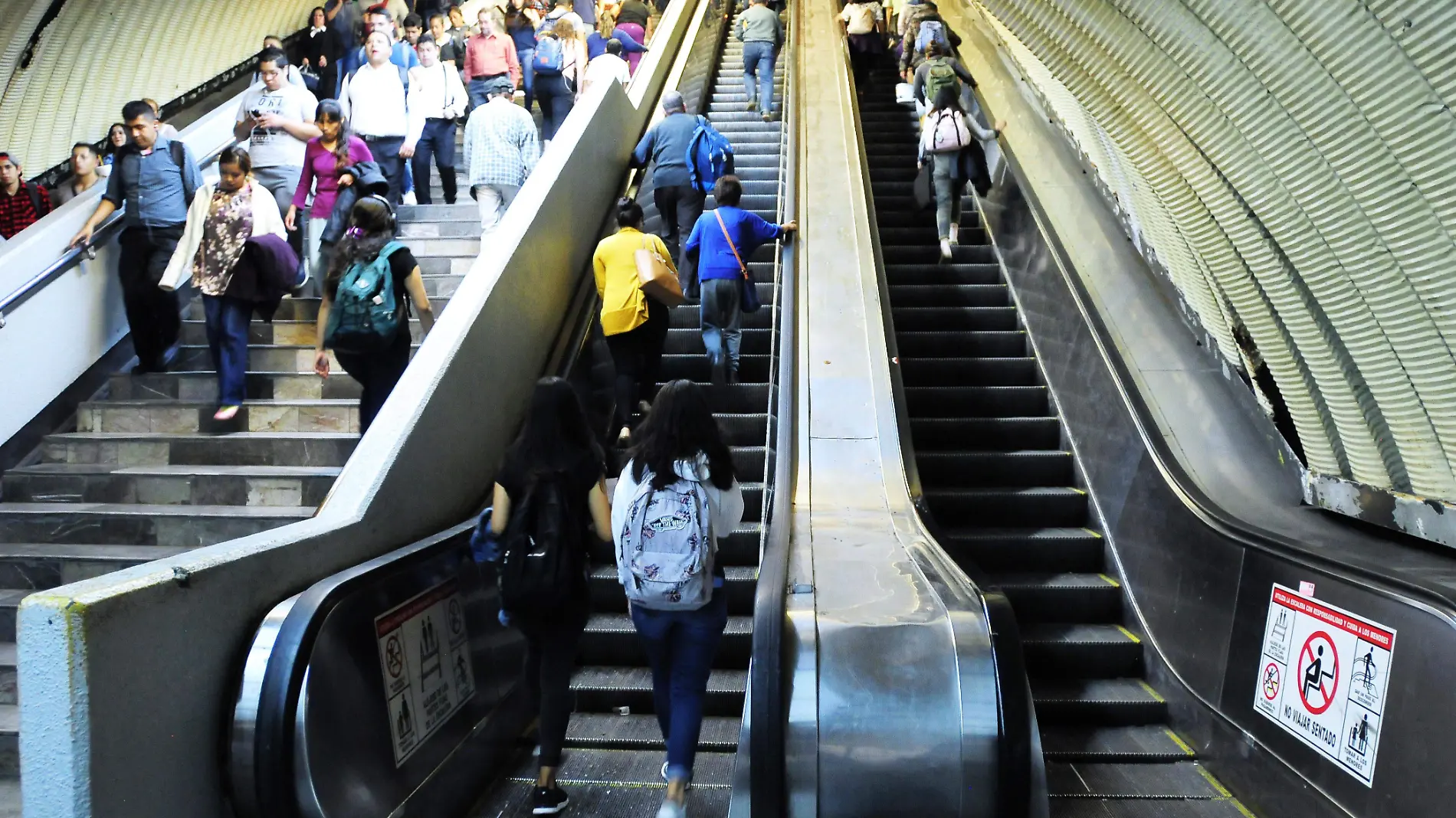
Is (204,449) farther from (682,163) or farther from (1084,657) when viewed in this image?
(1084,657)

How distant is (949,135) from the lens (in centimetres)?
698

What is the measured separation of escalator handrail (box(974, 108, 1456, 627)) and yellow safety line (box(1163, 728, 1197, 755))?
815 millimetres

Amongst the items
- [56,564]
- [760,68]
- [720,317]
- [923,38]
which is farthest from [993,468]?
[760,68]

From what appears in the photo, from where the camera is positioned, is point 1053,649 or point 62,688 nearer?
point 62,688

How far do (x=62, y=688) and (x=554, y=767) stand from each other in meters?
1.54

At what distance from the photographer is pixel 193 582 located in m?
2.34

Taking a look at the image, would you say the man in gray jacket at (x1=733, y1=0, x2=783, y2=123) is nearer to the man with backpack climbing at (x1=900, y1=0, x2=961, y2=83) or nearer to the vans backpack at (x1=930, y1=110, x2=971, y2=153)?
the man with backpack climbing at (x1=900, y1=0, x2=961, y2=83)

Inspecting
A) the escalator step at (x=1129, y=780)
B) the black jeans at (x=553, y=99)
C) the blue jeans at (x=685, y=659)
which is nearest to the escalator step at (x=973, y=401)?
the escalator step at (x=1129, y=780)

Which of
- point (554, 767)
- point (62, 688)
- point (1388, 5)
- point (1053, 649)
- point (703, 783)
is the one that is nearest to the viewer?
point (62, 688)

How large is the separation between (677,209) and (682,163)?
0.32m

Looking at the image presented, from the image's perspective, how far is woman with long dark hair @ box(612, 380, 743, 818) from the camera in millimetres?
2979

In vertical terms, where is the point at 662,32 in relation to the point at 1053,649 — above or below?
above

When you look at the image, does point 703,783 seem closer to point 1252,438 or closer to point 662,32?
point 1252,438

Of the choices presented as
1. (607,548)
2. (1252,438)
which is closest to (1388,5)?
(1252,438)
